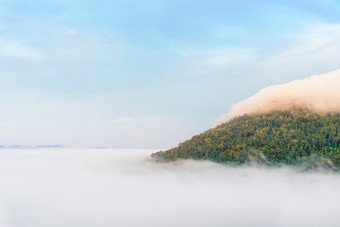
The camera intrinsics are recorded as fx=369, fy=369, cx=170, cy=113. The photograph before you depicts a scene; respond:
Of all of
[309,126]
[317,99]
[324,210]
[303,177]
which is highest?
[317,99]

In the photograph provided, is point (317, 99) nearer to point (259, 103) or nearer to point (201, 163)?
point (259, 103)

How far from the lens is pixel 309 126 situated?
165 meters

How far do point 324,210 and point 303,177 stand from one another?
34.0 meters

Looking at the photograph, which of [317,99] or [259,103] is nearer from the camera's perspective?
[317,99]

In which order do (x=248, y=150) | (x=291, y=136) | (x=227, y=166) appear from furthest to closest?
(x=227, y=166) < (x=248, y=150) < (x=291, y=136)

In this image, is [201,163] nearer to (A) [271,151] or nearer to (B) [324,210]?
(A) [271,151]

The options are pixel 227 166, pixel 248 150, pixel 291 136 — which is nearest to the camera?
pixel 291 136

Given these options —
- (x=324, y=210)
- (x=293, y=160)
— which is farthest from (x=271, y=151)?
(x=324, y=210)

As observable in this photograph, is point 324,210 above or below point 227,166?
below

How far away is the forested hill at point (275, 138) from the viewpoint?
6275 inches

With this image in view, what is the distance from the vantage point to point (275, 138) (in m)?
166

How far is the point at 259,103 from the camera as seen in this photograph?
644 feet

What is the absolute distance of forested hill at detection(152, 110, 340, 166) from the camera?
159375mm

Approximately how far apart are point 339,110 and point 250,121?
40316mm
